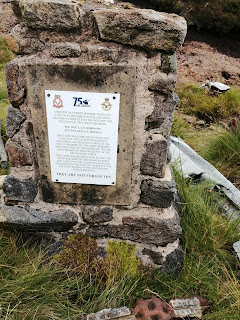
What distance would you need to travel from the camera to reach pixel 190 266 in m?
2.28

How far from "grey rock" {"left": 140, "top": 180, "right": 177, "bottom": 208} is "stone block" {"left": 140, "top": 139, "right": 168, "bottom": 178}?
60mm

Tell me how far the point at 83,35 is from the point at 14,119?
0.64 metres

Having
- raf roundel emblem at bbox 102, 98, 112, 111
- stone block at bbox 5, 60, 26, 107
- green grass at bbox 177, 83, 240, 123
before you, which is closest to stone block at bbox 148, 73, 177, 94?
raf roundel emblem at bbox 102, 98, 112, 111

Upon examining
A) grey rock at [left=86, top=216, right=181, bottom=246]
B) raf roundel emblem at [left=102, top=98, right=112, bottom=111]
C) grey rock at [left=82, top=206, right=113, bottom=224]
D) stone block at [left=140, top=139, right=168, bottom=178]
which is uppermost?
raf roundel emblem at [left=102, top=98, right=112, bottom=111]

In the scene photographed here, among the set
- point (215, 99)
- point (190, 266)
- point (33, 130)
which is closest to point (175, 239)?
point (190, 266)

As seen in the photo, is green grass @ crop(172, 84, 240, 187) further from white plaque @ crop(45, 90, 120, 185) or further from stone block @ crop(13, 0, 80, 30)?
stone block @ crop(13, 0, 80, 30)

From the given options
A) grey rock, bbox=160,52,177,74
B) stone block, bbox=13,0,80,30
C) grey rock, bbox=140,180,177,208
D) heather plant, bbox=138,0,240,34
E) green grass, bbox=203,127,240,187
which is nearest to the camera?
stone block, bbox=13,0,80,30

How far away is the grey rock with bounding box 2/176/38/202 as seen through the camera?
7.05ft

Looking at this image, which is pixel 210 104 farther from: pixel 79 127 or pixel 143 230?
pixel 79 127

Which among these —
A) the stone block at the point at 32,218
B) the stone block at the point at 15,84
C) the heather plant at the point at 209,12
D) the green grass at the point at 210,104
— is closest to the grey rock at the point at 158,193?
the stone block at the point at 32,218

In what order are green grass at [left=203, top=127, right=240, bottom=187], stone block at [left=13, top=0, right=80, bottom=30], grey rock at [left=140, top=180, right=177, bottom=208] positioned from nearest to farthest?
stone block at [left=13, top=0, right=80, bottom=30] → grey rock at [left=140, top=180, right=177, bottom=208] → green grass at [left=203, top=127, right=240, bottom=187]

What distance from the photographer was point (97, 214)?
7.30 ft

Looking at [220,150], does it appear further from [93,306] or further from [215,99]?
[93,306]

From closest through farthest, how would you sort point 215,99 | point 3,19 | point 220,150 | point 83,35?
point 83,35
point 220,150
point 215,99
point 3,19
